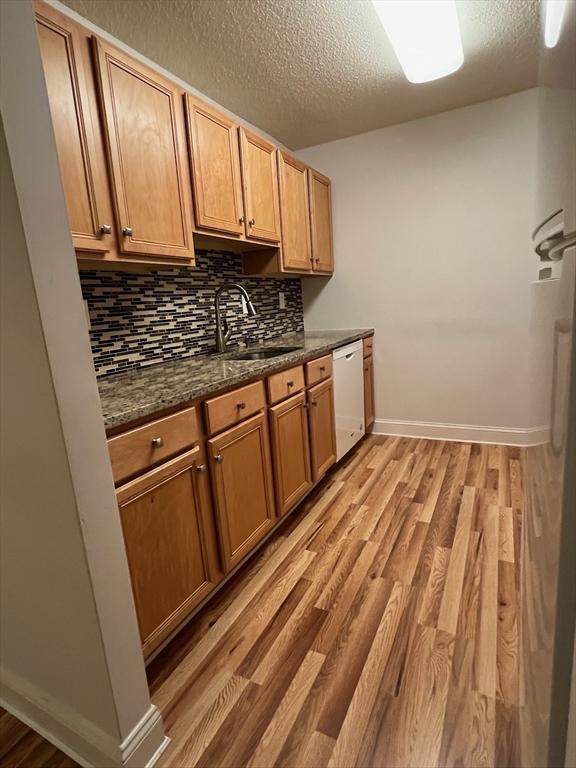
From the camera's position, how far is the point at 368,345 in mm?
3105

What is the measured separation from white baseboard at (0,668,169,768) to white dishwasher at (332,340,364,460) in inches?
68.7

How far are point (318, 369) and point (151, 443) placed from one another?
1.26 meters

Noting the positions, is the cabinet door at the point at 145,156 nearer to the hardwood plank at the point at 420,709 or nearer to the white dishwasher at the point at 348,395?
the white dishwasher at the point at 348,395

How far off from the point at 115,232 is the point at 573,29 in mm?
1357

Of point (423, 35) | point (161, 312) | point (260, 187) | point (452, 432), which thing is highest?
point (423, 35)

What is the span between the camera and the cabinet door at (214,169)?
5.63ft

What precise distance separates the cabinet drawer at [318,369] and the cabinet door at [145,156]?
869mm

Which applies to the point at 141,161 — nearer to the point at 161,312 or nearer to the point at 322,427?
the point at 161,312

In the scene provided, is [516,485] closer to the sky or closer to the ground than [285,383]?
closer to the ground

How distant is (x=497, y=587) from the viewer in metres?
1.51

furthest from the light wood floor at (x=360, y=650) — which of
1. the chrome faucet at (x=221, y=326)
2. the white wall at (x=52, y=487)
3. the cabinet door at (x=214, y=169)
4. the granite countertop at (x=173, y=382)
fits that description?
the cabinet door at (x=214, y=169)

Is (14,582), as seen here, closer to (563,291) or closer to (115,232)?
(115,232)

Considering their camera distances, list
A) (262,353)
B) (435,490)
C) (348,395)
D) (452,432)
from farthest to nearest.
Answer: (452,432) → (348,395) → (262,353) → (435,490)

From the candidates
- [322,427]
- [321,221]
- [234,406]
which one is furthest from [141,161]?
[321,221]
